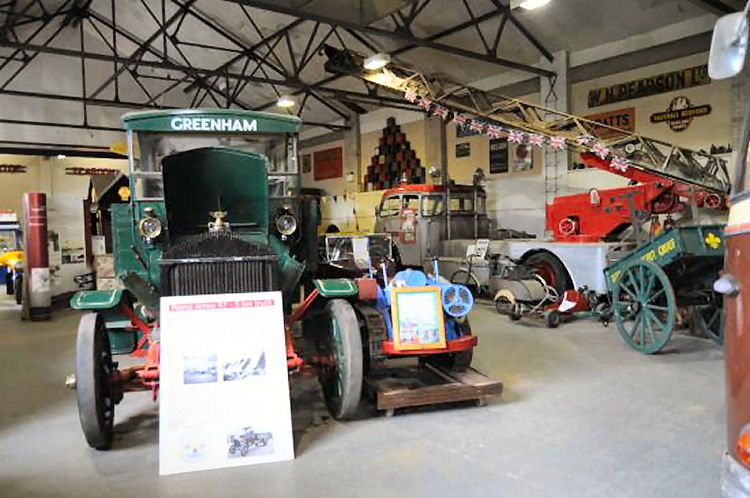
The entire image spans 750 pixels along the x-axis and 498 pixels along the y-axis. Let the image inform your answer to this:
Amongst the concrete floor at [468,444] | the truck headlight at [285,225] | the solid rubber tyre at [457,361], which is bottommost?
the concrete floor at [468,444]

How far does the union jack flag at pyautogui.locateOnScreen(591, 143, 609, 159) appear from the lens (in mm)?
7578

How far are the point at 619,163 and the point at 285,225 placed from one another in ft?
15.9

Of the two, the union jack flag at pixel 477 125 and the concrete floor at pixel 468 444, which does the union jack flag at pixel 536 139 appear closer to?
the union jack flag at pixel 477 125

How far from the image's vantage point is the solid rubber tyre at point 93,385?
3.33 metres

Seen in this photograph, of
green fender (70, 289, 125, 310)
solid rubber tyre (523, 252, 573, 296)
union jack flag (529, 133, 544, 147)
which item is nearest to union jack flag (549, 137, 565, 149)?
union jack flag (529, 133, 544, 147)

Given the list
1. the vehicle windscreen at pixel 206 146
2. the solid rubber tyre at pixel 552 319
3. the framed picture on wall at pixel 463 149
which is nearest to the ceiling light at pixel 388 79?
the solid rubber tyre at pixel 552 319

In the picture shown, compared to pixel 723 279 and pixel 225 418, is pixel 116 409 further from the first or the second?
pixel 723 279

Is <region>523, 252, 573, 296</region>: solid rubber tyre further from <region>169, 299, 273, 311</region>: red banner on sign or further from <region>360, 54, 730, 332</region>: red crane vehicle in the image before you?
<region>169, 299, 273, 311</region>: red banner on sign

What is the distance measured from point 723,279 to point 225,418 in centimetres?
247

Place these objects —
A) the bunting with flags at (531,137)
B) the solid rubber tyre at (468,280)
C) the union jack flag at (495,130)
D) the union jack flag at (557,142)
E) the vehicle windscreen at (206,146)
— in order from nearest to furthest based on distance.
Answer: the vehicle windscreen at (206,146) → the bunting with flags at (531,137) → the union jack flag at (557,142) → the union jack flag at (495,130) → the solid rubber tyre at (468,280)

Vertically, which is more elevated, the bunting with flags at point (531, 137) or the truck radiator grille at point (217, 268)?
the bunting with flags at point (531, 137)

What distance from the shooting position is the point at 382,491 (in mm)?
2896

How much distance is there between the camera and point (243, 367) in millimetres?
3332

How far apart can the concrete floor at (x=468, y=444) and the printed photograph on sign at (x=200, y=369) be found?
495 millimetres
